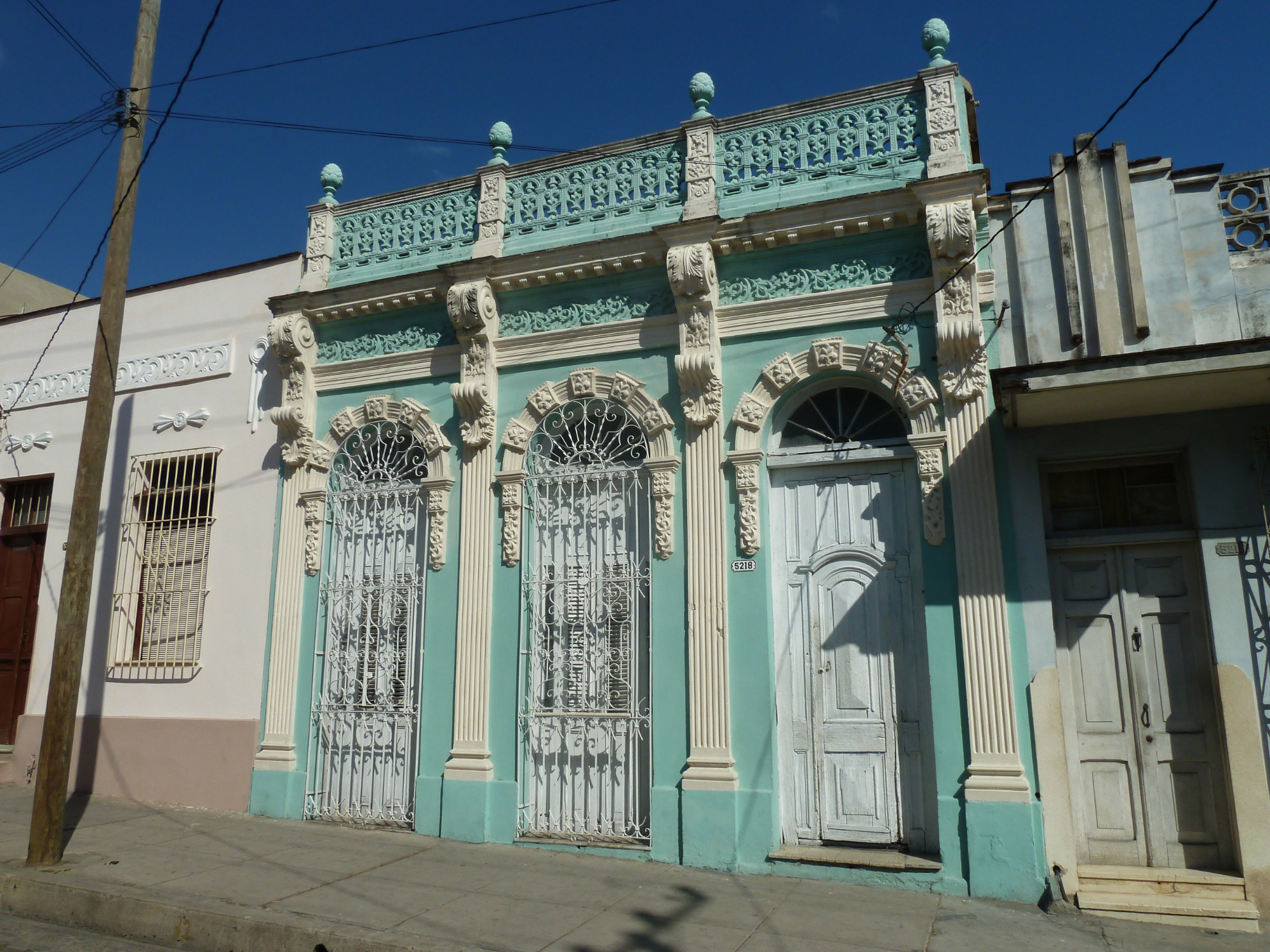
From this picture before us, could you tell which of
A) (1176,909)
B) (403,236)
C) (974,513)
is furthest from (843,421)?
(403,236)

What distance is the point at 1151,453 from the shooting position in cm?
680

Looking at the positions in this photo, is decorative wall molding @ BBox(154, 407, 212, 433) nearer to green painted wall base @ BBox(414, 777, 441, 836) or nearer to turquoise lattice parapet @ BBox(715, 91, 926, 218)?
green painted wall base @ BBox(414, 777, 441, 836)

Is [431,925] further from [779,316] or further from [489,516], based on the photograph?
[779,316]

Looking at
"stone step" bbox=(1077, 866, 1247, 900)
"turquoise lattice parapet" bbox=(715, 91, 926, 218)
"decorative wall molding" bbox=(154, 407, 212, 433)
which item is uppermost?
"turquoise lattice parapet" bbox=(715, 91, 926, 218)

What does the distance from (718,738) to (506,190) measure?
18.1 feet

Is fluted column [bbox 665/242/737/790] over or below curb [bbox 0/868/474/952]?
over

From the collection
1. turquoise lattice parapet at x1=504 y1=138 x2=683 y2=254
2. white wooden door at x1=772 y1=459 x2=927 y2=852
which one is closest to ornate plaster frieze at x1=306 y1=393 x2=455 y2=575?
turquoise lattice parapet at x1=504 y1=138 x2=683 y2=254

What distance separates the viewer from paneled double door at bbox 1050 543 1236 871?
6406 mm

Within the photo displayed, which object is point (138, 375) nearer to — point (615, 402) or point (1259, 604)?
point (615, 402)

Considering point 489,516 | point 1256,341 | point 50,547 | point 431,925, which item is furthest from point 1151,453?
point 50,547

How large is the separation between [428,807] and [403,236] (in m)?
5.57

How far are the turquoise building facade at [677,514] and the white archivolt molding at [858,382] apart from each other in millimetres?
30

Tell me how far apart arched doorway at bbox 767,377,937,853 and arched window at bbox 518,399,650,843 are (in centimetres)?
120

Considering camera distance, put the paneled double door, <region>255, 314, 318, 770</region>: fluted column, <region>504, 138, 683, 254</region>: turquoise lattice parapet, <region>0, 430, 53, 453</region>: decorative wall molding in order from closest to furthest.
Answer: the paneled double door, <region>504, 138, 683, 254</region>: turquoise lattice parapet, <region>255, 314, 318, 770</region>: fluted column, <region>0, 430, 53, 453</region>: decorative wall molding
